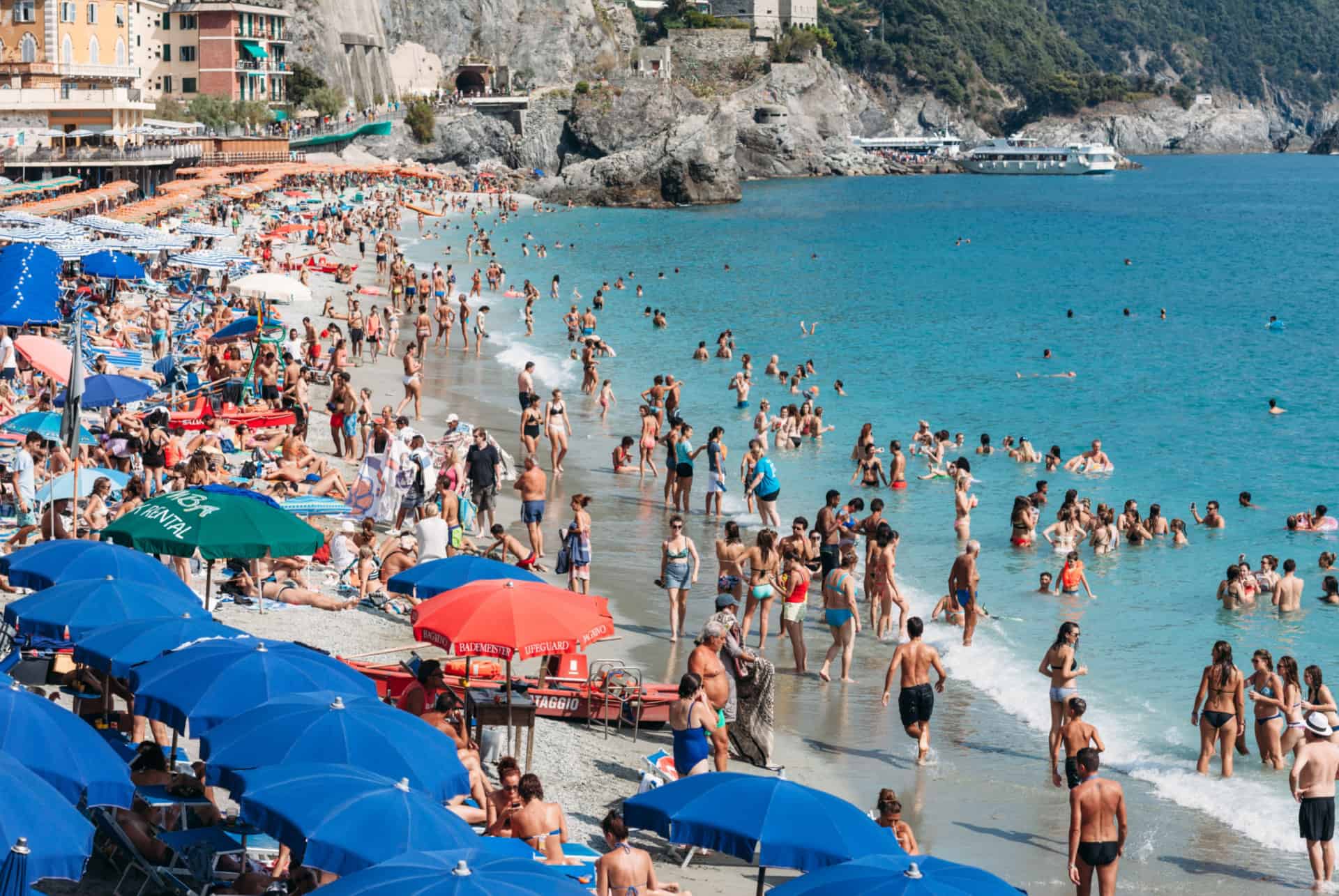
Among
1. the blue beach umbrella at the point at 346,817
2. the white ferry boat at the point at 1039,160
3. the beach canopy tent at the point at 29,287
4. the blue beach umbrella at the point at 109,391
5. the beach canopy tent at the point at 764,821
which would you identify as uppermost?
the white ferry boat at the point at 1039,160

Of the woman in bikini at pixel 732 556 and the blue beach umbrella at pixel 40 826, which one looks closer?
the blue beach umbrella at pixel 40 826

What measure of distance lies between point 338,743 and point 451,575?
388cm

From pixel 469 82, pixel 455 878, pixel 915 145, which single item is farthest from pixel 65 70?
pixel 915 145

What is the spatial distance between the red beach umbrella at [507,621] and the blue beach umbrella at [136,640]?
1363 mm

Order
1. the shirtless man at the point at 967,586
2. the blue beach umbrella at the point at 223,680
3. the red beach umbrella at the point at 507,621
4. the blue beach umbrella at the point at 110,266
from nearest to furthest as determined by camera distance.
Result: the blue beach umbrella at the point at 223,680
the red beach umbrella at the point at 507,621
the shirtless man at the point at 967,586
the blue beach umbrella at the point at 110,266

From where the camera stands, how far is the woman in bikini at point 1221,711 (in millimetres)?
12094

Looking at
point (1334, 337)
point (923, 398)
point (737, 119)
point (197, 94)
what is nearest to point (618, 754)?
point (923, 398)

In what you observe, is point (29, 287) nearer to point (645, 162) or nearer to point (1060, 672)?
point (1060, 672)

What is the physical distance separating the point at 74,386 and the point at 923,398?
2317cm

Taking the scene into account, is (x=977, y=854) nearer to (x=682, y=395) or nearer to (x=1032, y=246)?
(x=682, y=395)

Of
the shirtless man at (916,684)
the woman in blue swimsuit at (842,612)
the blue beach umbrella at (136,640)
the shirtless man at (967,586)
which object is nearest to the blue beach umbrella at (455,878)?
the blue beach umbrella at (136,640)

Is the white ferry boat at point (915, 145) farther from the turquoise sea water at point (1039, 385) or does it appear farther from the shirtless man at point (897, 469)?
the shirtless man at point (897, 469)

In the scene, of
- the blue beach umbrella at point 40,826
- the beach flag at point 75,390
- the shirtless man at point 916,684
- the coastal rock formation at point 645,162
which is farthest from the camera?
the coastal rock formation at point 645,162

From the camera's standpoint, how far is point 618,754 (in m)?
11.8
